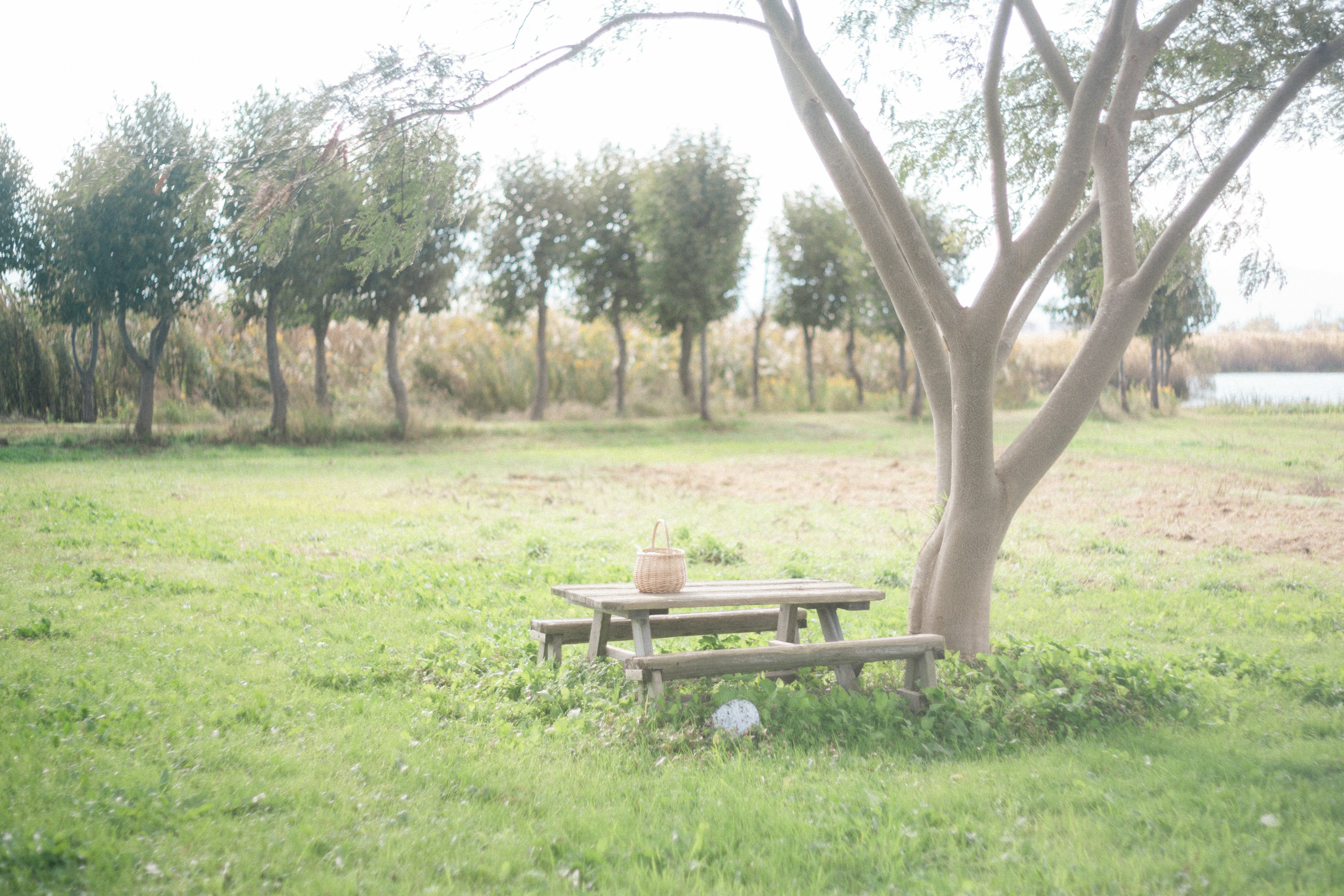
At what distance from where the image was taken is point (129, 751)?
385 centimetres

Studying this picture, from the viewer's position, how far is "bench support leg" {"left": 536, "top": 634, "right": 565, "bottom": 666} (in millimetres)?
5371

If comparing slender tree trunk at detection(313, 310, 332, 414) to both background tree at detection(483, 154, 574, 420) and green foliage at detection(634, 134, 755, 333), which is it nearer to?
background tree at detection(483, 154, 574, 420)

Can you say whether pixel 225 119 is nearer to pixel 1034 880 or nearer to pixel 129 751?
pixel 129 751

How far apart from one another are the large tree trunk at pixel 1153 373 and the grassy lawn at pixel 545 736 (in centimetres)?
502

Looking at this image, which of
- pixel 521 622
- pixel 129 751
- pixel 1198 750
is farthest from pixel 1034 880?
pixel 521 622

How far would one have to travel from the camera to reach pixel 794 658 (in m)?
4.79

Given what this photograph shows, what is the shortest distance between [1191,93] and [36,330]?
49.4 feet

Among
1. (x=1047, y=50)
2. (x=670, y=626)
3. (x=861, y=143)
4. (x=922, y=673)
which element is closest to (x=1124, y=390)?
(x=1047, y=50)

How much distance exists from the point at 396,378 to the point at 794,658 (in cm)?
1823

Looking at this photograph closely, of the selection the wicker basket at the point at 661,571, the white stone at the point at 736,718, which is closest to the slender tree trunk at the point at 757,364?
the wicker basket at the point at 661,571

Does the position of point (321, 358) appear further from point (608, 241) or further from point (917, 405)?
point (917, 405)

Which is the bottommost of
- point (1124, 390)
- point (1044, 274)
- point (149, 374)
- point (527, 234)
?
point (1124, 390)

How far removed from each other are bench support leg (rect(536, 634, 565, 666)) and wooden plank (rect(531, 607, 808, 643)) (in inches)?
0.9

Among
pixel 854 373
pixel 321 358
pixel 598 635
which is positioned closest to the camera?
pixel 598 635
